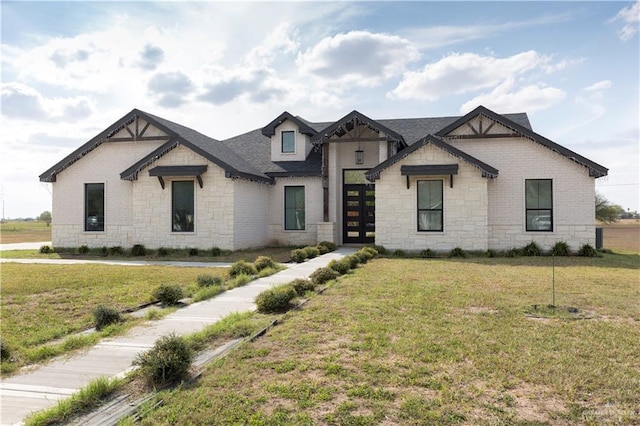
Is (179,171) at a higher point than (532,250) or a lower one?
higher

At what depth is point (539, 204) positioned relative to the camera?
1772 centimetres

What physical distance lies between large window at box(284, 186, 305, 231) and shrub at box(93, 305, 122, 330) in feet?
48.6

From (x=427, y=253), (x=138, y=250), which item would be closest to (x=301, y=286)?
(x=427, y=253)

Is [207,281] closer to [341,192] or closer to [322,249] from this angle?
[322,249]

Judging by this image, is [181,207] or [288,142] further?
[288,142]

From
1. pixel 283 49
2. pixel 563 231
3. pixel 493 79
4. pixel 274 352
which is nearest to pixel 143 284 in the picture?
pixel 274 352

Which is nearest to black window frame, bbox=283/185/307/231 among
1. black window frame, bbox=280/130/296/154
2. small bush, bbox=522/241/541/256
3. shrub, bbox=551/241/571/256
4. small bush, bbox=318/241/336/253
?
black window frame, bbox=280/130/296/154

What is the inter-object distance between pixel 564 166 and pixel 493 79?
14.6 ft

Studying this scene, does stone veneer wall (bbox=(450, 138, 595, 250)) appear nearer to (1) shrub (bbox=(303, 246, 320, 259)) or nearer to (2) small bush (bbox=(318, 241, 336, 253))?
(2) small bush (bbox=(318, 241, 336, 253))

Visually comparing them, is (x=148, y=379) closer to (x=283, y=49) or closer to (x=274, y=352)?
(x=274, y=352)

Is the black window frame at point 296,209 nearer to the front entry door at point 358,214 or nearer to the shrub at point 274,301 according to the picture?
the front entry door at point 358,214

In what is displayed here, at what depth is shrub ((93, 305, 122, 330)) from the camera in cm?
641

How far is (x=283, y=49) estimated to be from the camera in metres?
15.2

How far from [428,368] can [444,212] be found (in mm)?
13490
